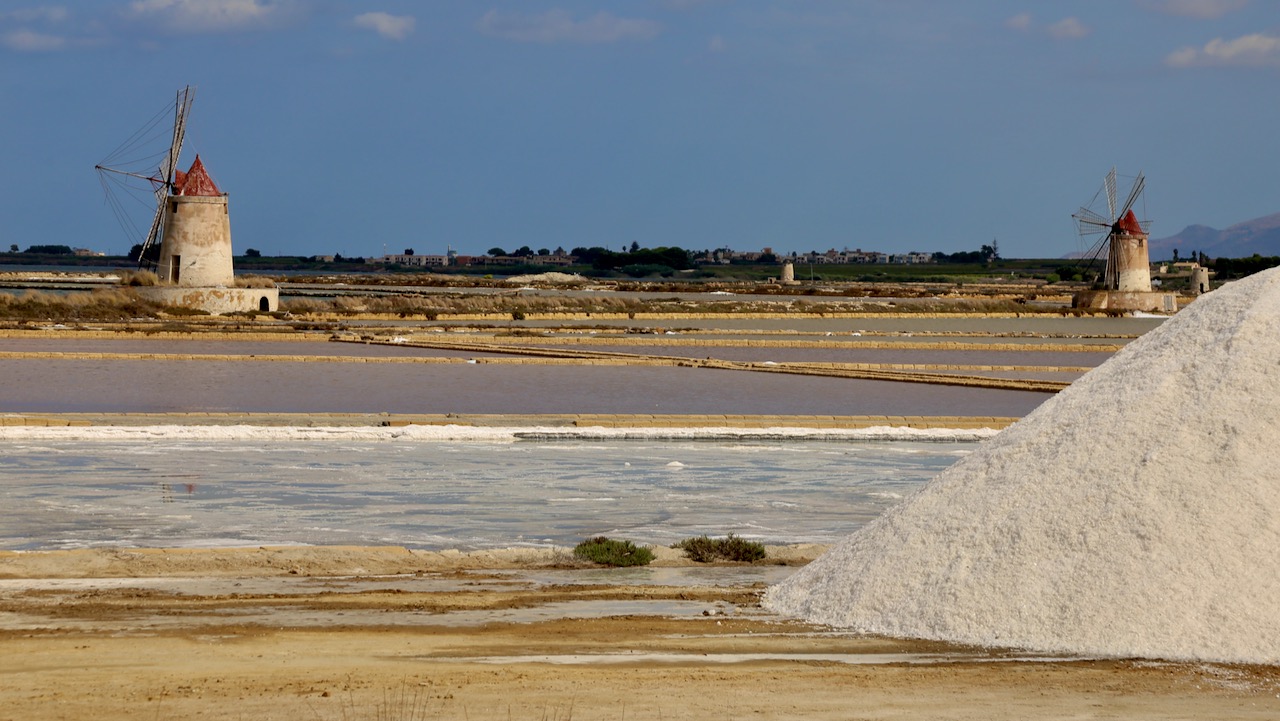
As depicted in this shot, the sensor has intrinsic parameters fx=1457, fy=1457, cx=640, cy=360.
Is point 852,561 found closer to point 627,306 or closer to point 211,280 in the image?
point 211,280

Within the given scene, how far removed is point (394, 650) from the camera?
5.47 metres

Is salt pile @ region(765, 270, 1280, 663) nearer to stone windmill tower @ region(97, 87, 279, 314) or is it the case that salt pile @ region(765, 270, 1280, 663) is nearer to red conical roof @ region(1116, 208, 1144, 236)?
stone windmill tower @ region(97, 87, 279, 314)

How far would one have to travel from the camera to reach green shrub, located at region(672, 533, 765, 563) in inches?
310

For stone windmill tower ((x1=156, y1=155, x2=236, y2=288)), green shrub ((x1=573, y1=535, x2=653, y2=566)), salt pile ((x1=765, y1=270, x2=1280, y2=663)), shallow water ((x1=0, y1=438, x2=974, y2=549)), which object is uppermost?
stone windmill tower ((x1=156, y1=155, x2=236, y2=288))

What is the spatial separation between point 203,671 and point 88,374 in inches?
620

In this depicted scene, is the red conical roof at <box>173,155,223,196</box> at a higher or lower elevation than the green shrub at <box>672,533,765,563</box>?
higher

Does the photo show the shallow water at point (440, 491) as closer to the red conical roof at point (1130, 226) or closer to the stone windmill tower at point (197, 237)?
the stone windmill tower at point (197, 237)

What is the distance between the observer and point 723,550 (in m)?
7.95

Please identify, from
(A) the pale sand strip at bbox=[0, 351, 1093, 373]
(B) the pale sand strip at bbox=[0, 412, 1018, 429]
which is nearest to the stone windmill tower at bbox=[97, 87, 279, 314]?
(A) the pale sand strip at bbox=[0, 351, 1093, 373]

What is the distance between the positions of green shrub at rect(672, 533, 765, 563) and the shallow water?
0.62 m

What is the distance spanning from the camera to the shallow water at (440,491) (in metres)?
8.63

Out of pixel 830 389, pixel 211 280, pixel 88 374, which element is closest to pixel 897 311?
pixel 211 280

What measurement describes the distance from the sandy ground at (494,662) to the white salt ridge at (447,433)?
6225mm

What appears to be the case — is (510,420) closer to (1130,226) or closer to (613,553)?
(613,553)
